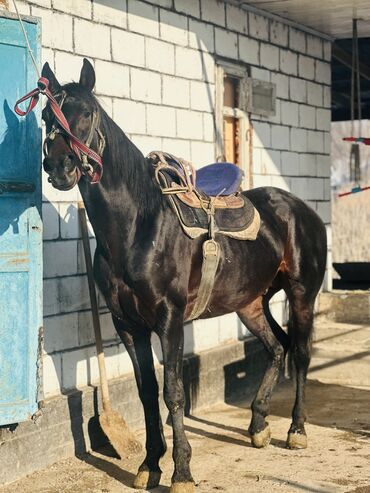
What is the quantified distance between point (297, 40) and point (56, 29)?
4.01m

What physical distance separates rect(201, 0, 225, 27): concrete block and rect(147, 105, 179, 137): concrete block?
3.42 ft

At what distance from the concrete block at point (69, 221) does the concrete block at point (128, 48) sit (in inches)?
49.3

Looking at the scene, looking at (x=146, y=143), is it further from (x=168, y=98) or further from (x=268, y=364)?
(x=268, y=364)

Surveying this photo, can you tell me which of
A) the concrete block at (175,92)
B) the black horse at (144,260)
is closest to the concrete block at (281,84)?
the concrete block at (175,92)

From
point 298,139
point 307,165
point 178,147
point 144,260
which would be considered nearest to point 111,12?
point 178,147

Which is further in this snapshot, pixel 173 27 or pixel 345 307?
pixel 345 307

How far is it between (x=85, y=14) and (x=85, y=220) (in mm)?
1495

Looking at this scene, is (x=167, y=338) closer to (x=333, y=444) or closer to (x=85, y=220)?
(x=85, y=220)

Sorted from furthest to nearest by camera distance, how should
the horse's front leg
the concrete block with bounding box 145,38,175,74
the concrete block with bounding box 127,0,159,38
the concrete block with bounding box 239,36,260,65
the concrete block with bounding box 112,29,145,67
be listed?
the concrete block with bounding box 239,36,260,65 < the concrete block with bounding box 145,38,175,74 < the concrete block with bounding box 127,0,159,38 < the concrete block with bounding box 112,29,145,67 < the horse's front leg

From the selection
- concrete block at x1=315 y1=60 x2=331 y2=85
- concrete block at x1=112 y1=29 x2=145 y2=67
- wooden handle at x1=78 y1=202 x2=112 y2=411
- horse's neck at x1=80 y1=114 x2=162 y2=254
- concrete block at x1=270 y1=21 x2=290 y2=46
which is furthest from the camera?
concrete block at x1=315 y1=60 x2=331 y2=85

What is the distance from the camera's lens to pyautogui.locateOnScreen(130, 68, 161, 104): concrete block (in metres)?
6.88

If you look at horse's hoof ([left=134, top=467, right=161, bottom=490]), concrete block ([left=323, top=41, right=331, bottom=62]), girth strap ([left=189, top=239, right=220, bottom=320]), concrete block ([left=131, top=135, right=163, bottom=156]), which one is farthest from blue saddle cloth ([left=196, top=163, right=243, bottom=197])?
concrete block ([left=323, top=41, right=331, bottom=62])

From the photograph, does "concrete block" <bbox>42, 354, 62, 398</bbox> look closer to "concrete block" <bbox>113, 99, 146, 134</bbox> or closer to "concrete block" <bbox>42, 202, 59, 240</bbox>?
"concrete block" <bbox>42, 202, 59, 240</bbox>

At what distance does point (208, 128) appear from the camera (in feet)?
26.0
